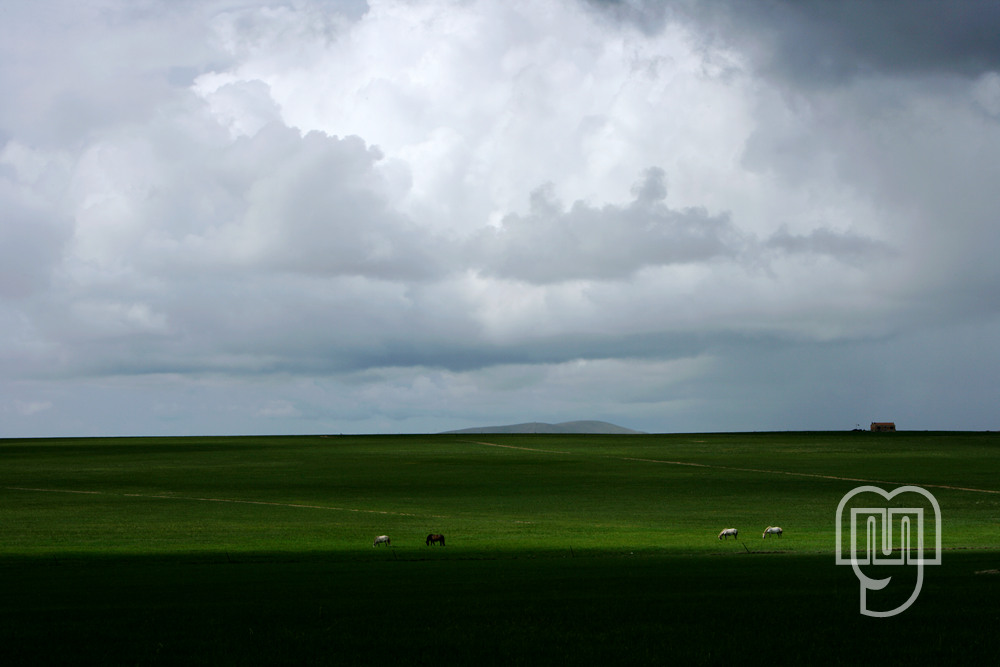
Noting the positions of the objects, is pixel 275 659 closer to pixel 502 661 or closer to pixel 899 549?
pixel 502 661

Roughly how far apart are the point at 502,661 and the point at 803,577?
10.4m

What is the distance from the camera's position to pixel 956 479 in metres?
66.9

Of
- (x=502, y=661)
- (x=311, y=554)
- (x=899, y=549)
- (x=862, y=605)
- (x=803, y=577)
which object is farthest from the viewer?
(x=311, y=554)

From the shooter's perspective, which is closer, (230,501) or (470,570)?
(470,570)

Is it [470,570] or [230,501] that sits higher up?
[470,570]

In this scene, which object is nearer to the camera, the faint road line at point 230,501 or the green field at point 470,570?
the green field at point 470,570

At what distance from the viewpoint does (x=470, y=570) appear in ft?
79.6

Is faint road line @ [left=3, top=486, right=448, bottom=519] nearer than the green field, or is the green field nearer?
the green field

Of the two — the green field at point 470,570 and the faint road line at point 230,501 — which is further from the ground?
the green field at point 470,570

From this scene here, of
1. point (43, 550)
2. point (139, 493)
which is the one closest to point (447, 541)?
point (43, 550)

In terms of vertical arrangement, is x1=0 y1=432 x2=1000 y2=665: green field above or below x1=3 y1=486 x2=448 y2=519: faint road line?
above

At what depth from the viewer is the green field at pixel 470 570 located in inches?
528

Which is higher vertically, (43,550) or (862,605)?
(862,605)

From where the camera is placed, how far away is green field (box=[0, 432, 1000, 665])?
13.4 metres
